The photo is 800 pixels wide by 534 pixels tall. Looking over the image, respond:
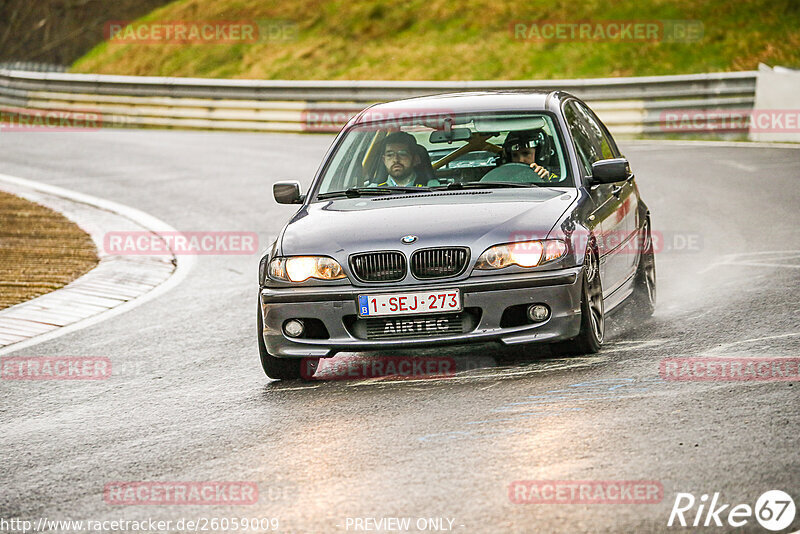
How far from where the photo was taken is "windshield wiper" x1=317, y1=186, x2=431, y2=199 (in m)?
8.09

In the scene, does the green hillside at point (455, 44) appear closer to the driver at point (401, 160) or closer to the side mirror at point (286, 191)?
the driver at point (401, 160)

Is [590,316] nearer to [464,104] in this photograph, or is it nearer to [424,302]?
[424,302]

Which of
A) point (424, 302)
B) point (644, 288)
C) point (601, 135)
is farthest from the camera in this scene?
point (601, 135)

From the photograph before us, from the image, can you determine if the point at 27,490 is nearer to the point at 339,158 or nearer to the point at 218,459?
the point at 218,459

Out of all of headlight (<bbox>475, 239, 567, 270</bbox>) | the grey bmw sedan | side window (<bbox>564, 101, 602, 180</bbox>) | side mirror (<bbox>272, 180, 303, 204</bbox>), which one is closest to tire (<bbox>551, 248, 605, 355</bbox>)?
the grey bmw sedan

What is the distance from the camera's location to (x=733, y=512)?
465 cm

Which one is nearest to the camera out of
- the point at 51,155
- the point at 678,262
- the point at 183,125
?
the point at 678,262

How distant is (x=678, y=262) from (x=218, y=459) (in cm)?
628

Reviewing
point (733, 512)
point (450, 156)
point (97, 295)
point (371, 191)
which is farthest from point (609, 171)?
point (97, 295)

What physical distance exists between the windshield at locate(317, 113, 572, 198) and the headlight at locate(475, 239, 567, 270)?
0.98 meters

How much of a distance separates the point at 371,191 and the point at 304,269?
1060 mm

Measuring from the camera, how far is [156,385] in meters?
7.83

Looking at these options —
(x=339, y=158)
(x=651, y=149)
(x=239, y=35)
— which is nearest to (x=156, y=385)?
(x=339, y=158)

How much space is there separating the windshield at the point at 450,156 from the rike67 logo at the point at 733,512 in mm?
3553
